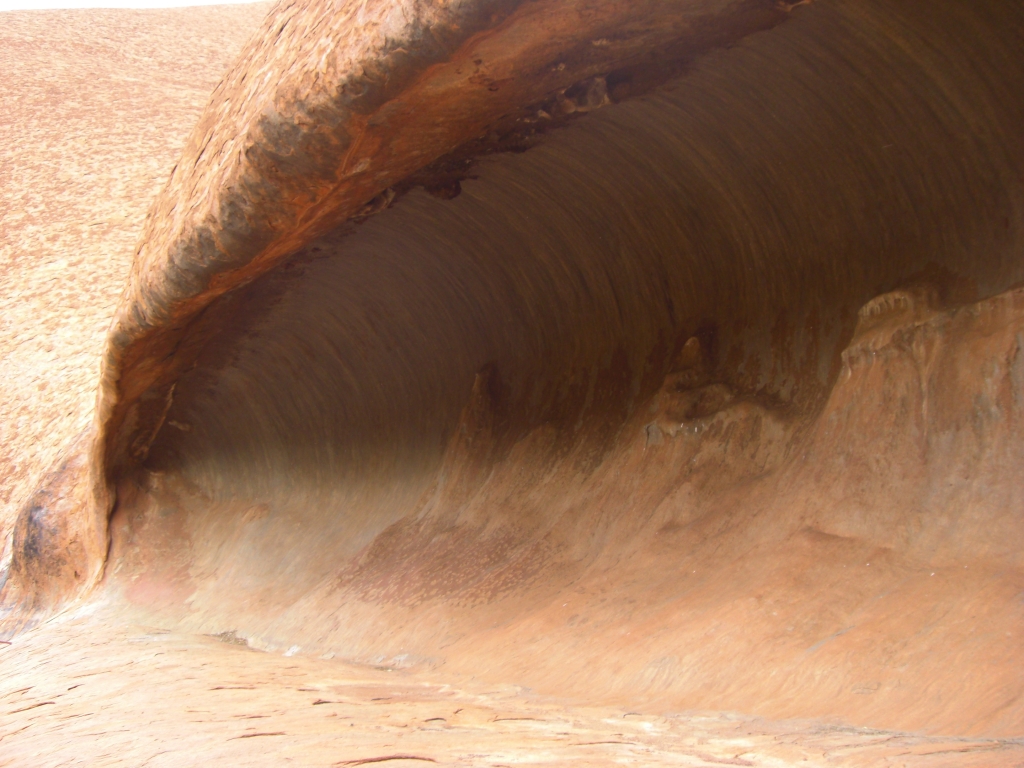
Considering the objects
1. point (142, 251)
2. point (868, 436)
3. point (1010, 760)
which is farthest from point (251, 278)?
point (1010, 760)

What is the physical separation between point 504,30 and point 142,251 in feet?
11.1

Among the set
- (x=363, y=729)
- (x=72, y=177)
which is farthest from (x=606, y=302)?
(x=72, y=177)

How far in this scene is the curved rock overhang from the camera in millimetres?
3168

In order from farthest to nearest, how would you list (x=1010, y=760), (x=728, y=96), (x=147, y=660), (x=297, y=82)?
1. (x=147, y=660)
2. (x=728, y=96)
3. (x=297, y=82)
4. (x=1010, y=760)

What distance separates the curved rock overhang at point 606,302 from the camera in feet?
10.4

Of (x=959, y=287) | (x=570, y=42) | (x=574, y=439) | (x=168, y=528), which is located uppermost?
(x=570, y=42)

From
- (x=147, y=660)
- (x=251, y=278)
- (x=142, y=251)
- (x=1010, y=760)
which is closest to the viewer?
(x=1010, y=760)

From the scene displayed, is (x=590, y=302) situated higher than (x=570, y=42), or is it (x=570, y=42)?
(x=570, y=42)

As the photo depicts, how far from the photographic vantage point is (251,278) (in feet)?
16.3

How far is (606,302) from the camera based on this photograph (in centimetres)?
496

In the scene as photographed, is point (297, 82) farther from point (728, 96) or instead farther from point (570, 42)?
point (728, 96)

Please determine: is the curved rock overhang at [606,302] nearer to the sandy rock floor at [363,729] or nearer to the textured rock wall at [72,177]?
the sandy rock floor at [363,729]

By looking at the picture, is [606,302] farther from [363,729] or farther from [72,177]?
[72,177]

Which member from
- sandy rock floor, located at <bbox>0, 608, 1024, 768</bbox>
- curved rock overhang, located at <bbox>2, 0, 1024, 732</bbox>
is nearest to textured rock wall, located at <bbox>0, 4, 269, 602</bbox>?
curved rock overhang, located at <bbox>2, 0, 1024, 732</bbox>
